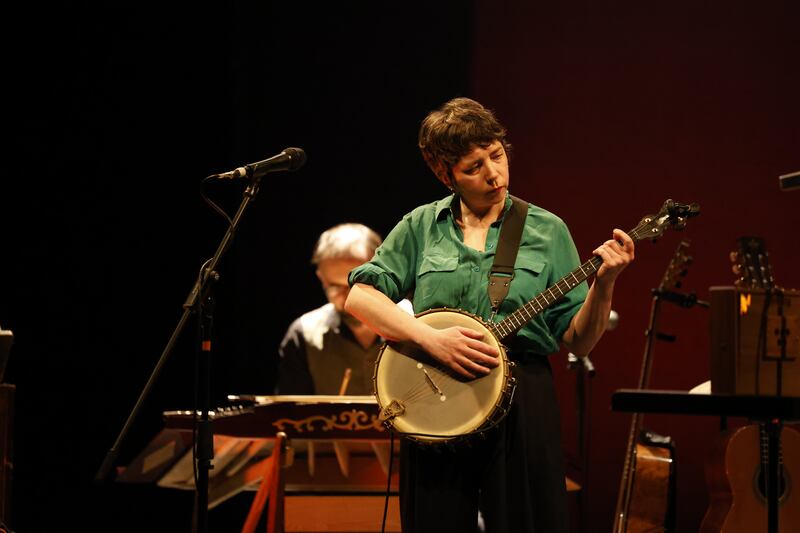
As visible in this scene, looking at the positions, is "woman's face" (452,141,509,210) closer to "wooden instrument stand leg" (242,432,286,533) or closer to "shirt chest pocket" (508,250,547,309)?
"shirt chest pocket" (508,250,547,309)

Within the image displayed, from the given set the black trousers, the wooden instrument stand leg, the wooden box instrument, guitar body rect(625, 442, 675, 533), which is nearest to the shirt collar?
the black trousers

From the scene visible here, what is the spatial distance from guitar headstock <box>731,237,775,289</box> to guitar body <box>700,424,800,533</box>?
126 cm

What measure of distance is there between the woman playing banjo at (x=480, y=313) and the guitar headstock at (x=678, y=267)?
152 cm

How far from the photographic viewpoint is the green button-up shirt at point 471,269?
273cm

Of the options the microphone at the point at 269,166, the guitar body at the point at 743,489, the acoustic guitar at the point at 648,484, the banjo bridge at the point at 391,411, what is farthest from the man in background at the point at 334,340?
the banjo bridge at the point at 391,411

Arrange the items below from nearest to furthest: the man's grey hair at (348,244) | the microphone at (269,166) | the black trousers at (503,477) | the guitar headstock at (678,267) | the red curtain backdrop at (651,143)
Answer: the black trousers at (503,477), the microphone at (269,166), the guitar headstock at (678,267), the man's grey hair at (348,244), the red curtain backdrop at (651,143)

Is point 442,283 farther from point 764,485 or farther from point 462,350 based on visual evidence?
point 764,485

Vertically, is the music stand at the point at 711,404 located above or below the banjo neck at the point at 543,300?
below

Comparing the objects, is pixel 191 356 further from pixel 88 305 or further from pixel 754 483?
pixel 754 483

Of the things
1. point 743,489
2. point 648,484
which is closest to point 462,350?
point 743,489

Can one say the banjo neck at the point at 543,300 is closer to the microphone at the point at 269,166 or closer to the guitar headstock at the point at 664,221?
the guitar headstock at the point at 664,221

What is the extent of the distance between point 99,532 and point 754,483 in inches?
141

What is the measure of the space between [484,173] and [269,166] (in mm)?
733

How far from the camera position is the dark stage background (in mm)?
4965
